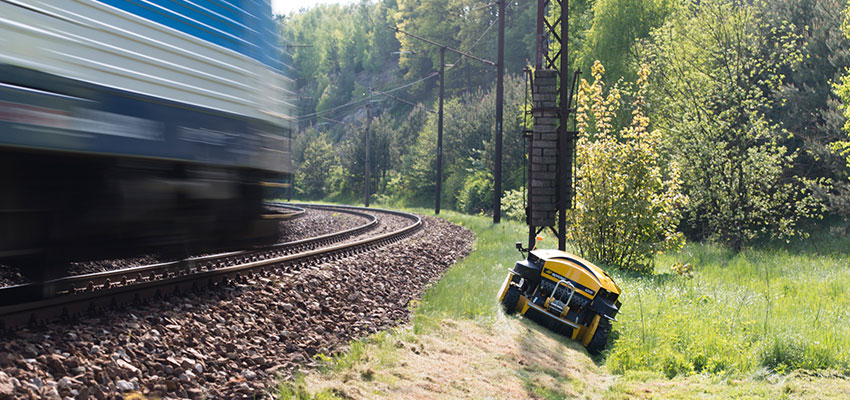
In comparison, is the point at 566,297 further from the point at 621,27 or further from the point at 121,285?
the point at 621,27

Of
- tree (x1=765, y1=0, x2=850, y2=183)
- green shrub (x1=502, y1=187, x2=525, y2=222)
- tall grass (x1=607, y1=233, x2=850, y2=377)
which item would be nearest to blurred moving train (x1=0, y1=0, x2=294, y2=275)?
tall grass (x1=607, y1=233, x2=850, y2=377)

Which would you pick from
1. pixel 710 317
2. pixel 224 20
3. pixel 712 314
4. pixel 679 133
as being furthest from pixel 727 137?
pixel 224 20

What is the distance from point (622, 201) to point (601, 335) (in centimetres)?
601

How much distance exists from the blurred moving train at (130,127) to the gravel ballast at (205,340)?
2.58ft

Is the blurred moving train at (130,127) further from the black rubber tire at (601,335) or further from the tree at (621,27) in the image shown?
the tree at (621,27)

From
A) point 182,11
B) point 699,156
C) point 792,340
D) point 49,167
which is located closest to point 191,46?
point 182,11

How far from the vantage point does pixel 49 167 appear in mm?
5297

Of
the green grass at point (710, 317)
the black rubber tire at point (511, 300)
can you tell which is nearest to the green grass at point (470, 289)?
the green grass at point (710, 317)

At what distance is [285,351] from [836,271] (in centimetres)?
1386

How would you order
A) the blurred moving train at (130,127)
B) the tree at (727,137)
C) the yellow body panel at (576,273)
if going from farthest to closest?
the tree at (727,137)
the yellow body panel at (576,273)
the blurred moving train at (130,127)

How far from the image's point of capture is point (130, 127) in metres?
5.68

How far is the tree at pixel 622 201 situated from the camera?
13.8 metres

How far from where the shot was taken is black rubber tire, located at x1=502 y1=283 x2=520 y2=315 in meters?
8.99

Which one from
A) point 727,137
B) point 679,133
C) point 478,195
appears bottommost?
point 478,195
